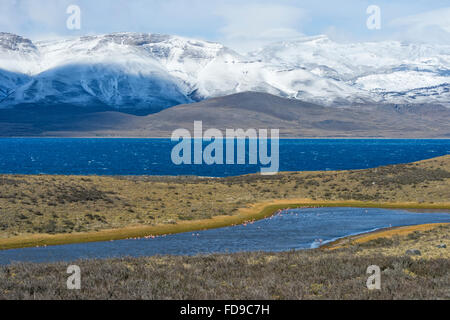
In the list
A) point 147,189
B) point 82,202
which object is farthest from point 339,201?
point 82,202

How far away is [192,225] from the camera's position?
45.1 meters

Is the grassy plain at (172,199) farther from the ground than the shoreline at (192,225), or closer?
farther from the ground

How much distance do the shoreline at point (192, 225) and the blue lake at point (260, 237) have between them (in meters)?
1.17

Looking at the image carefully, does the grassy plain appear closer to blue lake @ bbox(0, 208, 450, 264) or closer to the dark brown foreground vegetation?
blue lake @ bbox(0, 208, 450, 264)

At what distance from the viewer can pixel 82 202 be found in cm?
4803

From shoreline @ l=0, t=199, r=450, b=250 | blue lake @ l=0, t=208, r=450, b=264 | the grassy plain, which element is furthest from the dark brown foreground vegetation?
the grassy plain

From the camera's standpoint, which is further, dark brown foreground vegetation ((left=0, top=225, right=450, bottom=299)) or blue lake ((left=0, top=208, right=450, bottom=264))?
blue lake ((left=0, top=208, right=450, bottom=264))

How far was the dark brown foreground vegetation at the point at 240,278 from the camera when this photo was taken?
17.2 metres

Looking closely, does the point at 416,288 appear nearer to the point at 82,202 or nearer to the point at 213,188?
the point at 82,202

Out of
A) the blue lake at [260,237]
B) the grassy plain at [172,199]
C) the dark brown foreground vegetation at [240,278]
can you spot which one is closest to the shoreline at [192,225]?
the grassy plain at [172,199]

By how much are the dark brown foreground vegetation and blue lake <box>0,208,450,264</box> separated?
27.6ft

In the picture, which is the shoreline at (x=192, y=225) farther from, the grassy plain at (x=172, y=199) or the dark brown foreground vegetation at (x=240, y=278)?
the dark brown foreground vegetation at (x=240, y=278)

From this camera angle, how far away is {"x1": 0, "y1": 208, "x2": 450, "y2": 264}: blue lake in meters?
34.2
